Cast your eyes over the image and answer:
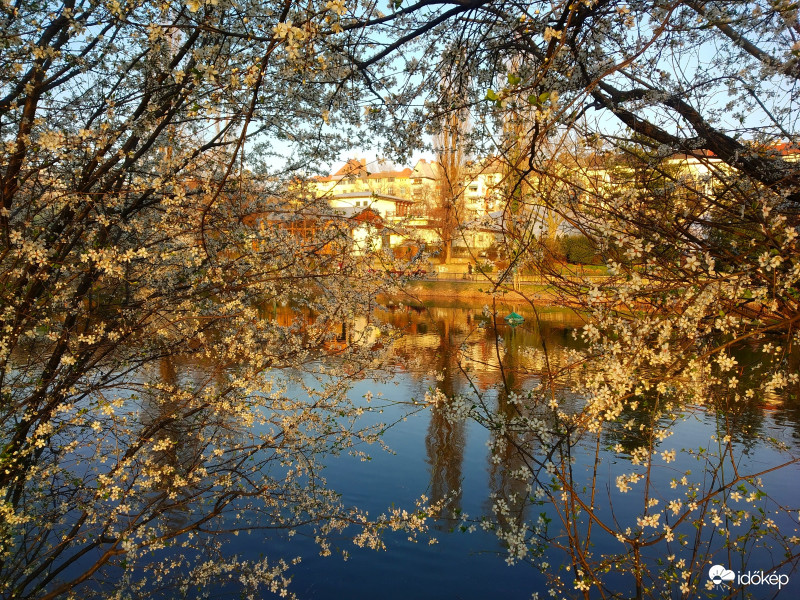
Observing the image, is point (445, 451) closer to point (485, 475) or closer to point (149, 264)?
point (485, 475)

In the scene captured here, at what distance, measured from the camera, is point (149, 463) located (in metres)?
3.84

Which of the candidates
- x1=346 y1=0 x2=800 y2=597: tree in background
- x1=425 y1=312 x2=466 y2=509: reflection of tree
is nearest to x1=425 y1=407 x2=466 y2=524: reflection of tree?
x1=425 y1=312 x2=466 y2=509: reflection of tree

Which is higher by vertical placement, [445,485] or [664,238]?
[664,238]

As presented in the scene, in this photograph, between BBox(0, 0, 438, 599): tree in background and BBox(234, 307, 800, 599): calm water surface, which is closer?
BBox(0, 0, 438, 599): tree in background

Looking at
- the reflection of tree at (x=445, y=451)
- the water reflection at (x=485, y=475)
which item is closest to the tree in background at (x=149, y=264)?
the water reflection at (x=485, y=475)

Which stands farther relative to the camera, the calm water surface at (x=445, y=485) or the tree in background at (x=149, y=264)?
the calm water surface at (x=445, y=485)

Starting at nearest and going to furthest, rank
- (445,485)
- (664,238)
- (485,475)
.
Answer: (664,238) → (445,485) → (485,475)

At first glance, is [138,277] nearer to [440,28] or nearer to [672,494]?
[440,28]

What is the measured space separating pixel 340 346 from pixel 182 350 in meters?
1.73

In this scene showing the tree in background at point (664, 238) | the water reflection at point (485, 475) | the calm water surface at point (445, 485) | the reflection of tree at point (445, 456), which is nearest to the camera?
the tree in background at point (664, 238)

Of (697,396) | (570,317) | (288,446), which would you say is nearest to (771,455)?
(697,396)

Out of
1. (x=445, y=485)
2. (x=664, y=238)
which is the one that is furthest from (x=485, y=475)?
(x=664, y=238)

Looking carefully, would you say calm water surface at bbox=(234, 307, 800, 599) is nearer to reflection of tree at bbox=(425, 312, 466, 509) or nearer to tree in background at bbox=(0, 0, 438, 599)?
reflection of tree at bbox=(425, 312, 466, 509)

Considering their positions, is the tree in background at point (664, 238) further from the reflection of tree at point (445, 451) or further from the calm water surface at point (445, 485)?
the reflection of tree at point (445, 451)
